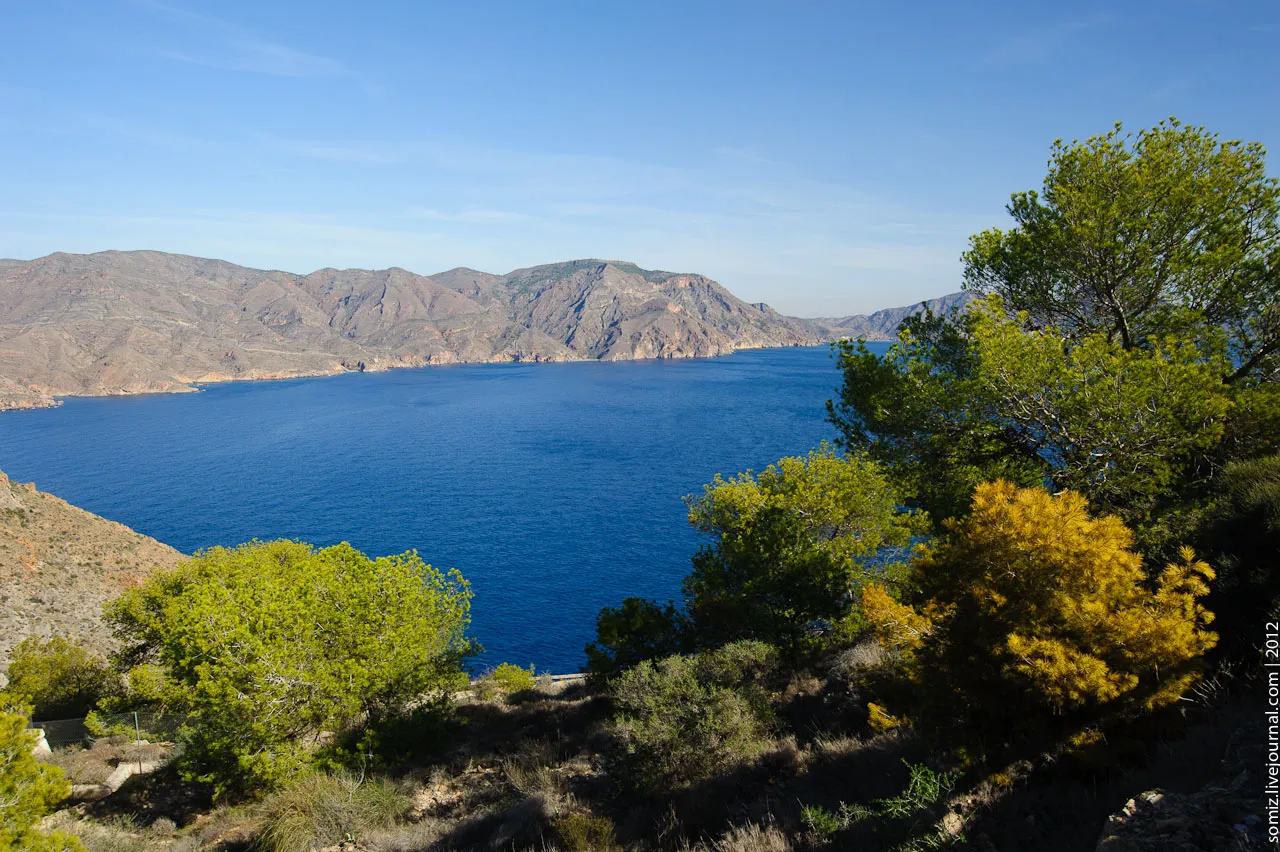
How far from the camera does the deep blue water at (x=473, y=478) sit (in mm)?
54031

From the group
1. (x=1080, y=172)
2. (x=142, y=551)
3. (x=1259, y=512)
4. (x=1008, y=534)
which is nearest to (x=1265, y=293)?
(x=1080, y=172)

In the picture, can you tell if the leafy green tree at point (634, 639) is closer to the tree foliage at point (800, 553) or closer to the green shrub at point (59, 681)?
the tree foliage at point (800, 553)

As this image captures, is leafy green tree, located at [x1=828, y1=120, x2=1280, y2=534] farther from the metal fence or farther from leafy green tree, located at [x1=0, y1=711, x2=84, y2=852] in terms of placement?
the metal fence

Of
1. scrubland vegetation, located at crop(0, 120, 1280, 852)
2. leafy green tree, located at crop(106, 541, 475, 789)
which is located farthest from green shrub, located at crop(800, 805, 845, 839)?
leafy green tree, located at crop(106, 541, 475, 789)

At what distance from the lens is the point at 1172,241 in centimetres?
1438

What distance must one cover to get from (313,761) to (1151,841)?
1763 cm

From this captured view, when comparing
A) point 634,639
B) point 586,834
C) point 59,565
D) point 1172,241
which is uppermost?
point 1172,241

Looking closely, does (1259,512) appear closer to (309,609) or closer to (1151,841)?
(1151,841)

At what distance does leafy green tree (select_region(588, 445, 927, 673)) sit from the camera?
19078 millimetres

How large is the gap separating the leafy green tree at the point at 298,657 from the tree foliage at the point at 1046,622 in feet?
50.1

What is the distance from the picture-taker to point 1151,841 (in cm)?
588

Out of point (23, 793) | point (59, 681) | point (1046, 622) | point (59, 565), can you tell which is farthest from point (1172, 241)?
point (59, 565)

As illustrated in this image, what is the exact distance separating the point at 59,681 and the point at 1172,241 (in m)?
45.0

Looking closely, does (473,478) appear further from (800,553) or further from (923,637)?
(923,637)
